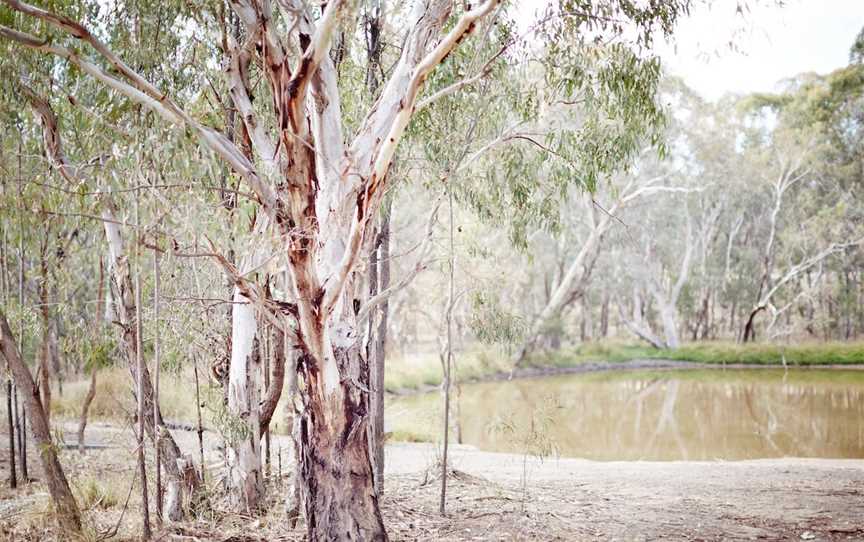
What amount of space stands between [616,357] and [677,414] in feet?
25.6

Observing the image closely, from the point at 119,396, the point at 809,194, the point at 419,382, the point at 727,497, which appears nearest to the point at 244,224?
the point at 727,497

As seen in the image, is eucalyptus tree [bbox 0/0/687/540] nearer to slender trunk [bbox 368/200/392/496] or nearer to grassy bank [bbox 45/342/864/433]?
slender trunk [bbox 368/200/392/496]

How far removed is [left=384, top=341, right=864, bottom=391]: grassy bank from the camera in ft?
51.6

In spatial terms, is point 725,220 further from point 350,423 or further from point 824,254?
point 350,423

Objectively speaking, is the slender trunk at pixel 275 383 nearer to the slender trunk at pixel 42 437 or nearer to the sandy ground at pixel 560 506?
the sandy ground at pixel 560 506

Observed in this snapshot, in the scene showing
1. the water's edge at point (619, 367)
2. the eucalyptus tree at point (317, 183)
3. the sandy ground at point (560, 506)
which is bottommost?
the water's edge at point (619, 367)

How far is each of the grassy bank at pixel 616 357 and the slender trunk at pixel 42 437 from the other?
1084 cm

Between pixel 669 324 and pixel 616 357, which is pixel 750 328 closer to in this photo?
pixel 669 324

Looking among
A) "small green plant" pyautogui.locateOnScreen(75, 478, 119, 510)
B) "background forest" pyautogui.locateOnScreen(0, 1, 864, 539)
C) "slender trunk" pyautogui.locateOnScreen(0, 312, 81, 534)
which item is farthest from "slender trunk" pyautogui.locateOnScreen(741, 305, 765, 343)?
"slender trunk" pyautogui.locateOnScreen(0, 312, 81, 534)

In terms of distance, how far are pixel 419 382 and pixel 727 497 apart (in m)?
10.5

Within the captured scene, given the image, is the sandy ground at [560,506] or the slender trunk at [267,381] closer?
the sandy ground at [560,506]

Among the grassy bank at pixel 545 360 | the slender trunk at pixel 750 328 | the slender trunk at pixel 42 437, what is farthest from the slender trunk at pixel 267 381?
the slender trunk at pixel 750 328

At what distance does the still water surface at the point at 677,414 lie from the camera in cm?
952

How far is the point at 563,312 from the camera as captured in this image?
2150 cm
